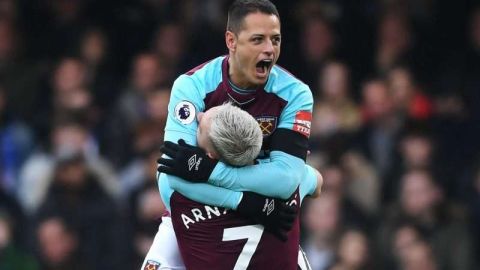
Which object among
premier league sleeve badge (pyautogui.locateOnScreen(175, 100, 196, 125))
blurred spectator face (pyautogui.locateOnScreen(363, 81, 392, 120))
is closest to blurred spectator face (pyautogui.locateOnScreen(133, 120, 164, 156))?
blurred spectator face (pyautogui.locateOnScreen(363, 81, 392, 120))

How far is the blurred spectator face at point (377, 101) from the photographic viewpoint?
9750mm

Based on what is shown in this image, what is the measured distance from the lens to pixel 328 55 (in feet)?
33.9

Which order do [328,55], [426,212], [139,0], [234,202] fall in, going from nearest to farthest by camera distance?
[234,202], [426,212], [328,55], [139,0]

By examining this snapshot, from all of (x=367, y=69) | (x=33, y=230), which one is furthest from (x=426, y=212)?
(x=33, y=230)

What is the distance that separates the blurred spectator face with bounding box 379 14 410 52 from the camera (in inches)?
406

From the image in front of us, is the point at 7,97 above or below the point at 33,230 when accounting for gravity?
above

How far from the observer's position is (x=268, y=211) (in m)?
5.82

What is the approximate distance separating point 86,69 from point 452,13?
2.64 m

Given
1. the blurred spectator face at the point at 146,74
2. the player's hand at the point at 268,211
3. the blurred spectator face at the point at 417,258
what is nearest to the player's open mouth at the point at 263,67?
the player's hand at the point at 268,211

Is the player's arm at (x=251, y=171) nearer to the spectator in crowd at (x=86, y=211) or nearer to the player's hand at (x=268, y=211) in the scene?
the player's hand at (x=268, y=211)

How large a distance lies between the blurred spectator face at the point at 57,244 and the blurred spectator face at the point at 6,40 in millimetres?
1955

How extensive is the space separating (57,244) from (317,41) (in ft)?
8.03

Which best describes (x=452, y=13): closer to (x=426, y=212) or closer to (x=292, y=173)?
(x=426, y=212)

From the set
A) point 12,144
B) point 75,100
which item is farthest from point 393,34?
point 12,144
